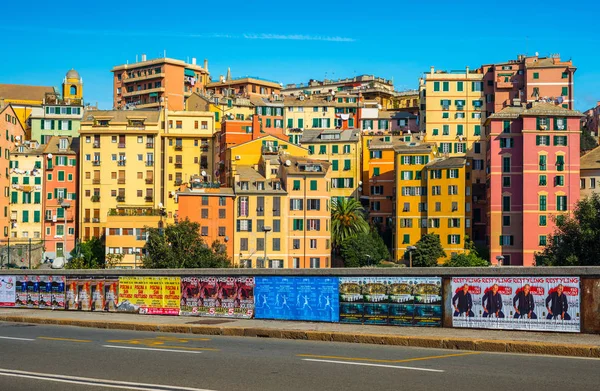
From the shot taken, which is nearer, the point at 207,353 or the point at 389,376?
the point at 389,376

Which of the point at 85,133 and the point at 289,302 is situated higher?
the point at 85,133

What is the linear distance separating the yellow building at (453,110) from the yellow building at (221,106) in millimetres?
29162

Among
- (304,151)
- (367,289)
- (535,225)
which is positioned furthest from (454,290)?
(304,151)

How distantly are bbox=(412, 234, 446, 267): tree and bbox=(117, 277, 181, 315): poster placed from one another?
6499 cm

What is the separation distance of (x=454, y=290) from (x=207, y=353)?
24.1 feet

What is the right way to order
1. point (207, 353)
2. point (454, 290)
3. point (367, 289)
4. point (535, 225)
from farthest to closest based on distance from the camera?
point (535, 225) < point (367, 289) < point (454, 290) < point (207, 353)

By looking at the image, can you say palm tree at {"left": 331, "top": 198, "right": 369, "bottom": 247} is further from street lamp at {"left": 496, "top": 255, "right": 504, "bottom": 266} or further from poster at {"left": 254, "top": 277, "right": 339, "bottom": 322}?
poster at {"left": 254, "top": 277, "right": 339, "bottom": 322}

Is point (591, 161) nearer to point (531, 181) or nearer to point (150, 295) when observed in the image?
point (531, 181)

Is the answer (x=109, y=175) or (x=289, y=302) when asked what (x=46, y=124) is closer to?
(x=109, y=175)

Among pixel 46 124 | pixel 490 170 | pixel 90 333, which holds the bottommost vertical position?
pixel 90 333

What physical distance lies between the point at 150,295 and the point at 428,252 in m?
67.1

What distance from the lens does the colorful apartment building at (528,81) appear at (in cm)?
11631

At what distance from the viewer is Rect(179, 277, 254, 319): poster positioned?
29.2 meters

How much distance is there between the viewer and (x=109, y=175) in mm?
111688
